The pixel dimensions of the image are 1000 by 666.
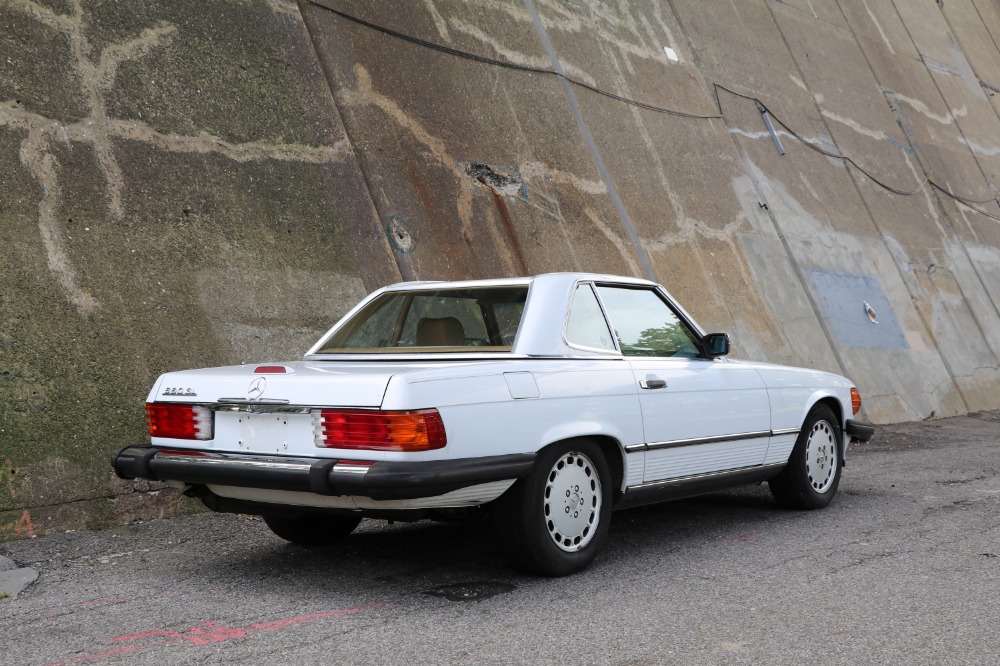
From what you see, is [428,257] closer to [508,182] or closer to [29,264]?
[508,182]

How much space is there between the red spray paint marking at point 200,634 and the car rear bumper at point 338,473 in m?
0.48

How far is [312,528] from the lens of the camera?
5.17 m

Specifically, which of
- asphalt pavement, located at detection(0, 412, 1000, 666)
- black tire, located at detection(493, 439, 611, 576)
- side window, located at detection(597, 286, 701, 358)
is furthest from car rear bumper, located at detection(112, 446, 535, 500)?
side window, located at detection(597, 286, 701, 358)

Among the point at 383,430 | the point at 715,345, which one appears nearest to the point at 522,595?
the point at 383,430

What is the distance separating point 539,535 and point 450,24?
24.3 feet

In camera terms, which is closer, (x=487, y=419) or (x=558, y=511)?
(x=487, y=419)

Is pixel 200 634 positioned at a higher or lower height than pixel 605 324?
lower

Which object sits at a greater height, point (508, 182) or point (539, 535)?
point (508, 182)

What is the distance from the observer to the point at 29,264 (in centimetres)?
611

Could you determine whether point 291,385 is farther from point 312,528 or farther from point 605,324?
point 605,324

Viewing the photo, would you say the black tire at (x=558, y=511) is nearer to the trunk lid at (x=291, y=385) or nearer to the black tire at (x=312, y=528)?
the trunk lid at (x=291, y=385)

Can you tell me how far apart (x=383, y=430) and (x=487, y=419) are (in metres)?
0.45

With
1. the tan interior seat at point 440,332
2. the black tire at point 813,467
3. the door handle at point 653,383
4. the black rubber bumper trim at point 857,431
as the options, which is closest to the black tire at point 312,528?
the tan interior seat at point 440,332

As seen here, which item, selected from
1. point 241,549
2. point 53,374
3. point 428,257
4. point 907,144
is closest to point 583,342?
point 241,549
